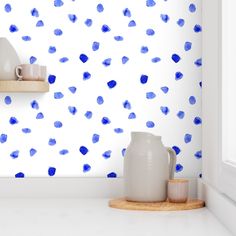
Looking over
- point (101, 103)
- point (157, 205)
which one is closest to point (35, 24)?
point (101, 103)

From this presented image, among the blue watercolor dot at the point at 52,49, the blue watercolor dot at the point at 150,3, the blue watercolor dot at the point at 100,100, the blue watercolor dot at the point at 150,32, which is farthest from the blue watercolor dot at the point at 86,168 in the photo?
the blue watercolor dot at the point at 150,3

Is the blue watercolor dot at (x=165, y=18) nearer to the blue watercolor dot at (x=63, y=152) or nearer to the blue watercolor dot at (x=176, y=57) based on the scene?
the blue watercolor dot at (x=176, y=57)

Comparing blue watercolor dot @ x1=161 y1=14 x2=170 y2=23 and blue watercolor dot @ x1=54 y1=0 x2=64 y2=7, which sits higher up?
blue watercolor dot @ x1=54 y1=0 x2=64 y2=7

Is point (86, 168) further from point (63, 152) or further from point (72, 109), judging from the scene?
point (72, 109)

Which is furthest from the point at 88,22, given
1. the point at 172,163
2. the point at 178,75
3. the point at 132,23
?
the point at 172,163

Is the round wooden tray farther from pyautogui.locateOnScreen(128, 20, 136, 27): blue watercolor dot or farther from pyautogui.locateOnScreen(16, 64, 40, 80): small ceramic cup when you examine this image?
pyautogui.locateOnScreen(128, 20, 136, 27): blue watercolor dot

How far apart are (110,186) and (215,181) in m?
0.46

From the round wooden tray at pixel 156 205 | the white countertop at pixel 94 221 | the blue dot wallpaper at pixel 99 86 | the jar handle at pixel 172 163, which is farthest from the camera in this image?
the blue dot wallpaper at pixel 99 86

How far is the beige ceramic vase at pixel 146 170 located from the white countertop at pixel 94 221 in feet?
0.39

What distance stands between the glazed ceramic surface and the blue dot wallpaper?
109mm

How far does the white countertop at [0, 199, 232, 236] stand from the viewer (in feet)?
4.50

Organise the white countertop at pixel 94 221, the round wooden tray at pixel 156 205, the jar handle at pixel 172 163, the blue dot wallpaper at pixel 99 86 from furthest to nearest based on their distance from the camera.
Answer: the blue dot wallpaper at pixel 99 86, the jar handle at pixel 172 163, the round wooden tray at pixel 156 205, the white countertop at pixel 94 221

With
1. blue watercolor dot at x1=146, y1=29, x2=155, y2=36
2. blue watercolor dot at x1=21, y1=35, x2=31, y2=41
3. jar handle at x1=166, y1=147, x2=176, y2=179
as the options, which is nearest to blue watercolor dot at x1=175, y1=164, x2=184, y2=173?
jar handle at x1=166, y1=147, x2=176, y2=179

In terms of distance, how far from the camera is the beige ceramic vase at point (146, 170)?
5.96 feet
